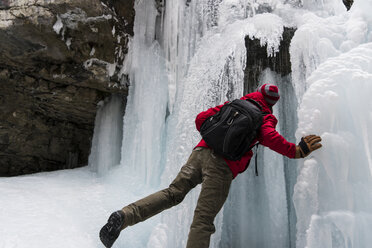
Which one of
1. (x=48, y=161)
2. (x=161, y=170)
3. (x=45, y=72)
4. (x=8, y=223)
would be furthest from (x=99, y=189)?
(x=48, y=161)

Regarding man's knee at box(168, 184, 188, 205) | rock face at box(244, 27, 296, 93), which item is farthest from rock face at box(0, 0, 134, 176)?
man's knee at box(168, 184, 188, 205)

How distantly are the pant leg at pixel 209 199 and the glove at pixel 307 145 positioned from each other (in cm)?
51

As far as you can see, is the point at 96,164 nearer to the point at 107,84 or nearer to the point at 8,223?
the point at 107,84

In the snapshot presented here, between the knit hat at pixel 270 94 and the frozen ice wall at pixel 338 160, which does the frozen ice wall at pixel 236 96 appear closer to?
the frozen ice wall at pixel 338 160

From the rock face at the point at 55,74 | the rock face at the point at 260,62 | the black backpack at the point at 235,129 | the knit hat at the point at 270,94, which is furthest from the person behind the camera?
the rock face at the point at 260,62

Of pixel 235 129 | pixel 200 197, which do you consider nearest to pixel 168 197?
pixel 200 197

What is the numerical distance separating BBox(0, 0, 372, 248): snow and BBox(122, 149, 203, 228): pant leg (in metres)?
0.77

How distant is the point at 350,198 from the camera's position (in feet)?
7.46

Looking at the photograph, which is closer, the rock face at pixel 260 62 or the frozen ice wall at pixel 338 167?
the frozen ice wall at pixel 338 167

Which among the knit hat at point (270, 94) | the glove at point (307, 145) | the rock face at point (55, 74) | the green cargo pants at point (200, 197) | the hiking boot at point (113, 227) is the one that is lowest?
the hiking boot at point (113, 227)

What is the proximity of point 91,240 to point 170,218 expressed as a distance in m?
0.75

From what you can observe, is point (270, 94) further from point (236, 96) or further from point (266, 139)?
point (236, 96)

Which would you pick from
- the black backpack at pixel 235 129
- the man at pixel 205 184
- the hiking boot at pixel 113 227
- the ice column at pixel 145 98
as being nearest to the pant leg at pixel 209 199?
the man at pixel 205 184

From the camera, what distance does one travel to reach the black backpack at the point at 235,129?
7.25ft
